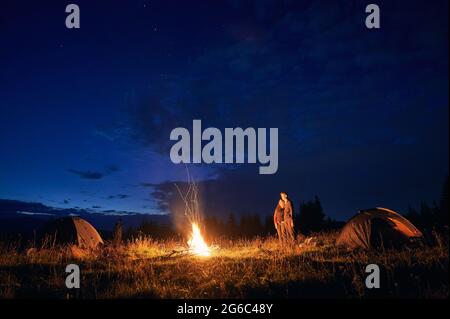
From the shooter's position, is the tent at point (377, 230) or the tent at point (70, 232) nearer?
the tent at point (377, 230)

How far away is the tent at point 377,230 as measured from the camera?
41.5 feet

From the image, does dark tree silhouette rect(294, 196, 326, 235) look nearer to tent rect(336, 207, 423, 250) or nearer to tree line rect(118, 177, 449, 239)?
tree line rect(118, 177, 449, 239)

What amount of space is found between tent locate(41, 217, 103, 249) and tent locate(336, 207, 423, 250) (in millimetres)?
11522

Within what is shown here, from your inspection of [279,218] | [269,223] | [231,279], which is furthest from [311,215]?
[231,279]

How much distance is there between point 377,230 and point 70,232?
13585 mm

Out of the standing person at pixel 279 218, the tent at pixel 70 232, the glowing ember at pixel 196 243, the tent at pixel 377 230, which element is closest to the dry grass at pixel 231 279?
the glowing ember at pixel 196 243

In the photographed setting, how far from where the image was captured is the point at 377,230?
1288 cm

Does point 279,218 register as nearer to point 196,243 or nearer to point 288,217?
point 288,217

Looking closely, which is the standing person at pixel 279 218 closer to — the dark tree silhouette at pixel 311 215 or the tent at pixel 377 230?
the tent at pixel 377 230

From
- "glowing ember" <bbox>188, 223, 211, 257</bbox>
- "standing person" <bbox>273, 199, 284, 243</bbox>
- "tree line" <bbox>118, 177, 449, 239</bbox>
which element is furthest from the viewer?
"tree line" <bbox>118, 177, 449, 239</bbox>

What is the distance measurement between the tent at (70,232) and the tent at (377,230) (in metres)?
11.5

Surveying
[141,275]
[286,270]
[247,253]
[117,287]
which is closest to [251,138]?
[247,253]

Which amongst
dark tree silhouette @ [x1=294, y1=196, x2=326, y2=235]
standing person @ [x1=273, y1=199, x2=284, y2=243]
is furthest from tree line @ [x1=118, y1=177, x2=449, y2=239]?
standing person @ [x1=273, y1=199, x2=284, y2=243]

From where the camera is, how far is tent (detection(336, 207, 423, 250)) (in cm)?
1266
